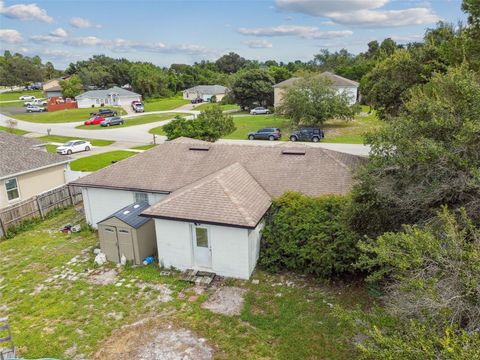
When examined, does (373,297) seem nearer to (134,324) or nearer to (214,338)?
(214,338)

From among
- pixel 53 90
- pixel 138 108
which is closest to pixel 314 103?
pixel 138 108

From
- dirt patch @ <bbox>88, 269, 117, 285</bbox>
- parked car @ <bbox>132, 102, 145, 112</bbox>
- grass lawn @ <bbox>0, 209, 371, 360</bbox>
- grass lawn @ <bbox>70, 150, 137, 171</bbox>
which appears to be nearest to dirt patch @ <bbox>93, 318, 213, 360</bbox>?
grass lawn @ <bbox>0, 209, 371, 360</bbox>

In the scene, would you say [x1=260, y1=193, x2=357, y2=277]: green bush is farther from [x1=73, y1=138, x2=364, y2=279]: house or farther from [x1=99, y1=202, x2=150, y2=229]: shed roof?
[x1=99, y1=202, x2=150, y2=229]: shed roof

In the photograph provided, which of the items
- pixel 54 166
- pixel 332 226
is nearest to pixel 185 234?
pixel 332 226

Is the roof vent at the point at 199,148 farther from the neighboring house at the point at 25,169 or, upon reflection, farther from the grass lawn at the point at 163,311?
the neighboring house at the point at 25,169

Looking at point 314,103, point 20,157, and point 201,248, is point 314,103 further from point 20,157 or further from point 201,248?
point 201,248
